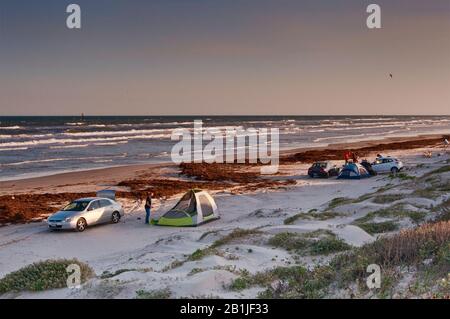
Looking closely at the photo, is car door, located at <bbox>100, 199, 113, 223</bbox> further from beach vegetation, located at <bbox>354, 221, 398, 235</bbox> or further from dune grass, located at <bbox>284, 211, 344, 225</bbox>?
beach vegetation, located at <bbox>354, 221, 398, 235</bbox>

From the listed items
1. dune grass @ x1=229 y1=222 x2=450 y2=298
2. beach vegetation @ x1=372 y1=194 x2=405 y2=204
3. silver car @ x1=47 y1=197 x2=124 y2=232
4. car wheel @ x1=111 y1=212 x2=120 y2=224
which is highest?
dune grass @ x1=229 y1=222 x2=450 y2=298

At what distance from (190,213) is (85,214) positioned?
4.45 metres

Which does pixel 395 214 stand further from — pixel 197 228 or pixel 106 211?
pixel 106 211

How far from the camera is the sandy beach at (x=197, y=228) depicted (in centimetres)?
1043

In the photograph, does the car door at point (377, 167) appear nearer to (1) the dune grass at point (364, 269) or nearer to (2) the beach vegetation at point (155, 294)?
(1) the dune grass at point (364, 269)

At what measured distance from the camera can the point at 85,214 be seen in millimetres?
21828

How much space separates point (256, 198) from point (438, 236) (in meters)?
18.8

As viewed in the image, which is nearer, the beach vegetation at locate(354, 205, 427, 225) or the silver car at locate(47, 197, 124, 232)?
the beach vegetation at locate(354, 205, 427, 225)

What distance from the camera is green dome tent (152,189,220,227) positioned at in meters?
21.9

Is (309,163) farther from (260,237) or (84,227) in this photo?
(260,237)

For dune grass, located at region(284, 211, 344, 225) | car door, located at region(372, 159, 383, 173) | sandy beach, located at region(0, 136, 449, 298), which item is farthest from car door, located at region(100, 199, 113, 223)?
car door, located at region(372, 159, 383, 173)

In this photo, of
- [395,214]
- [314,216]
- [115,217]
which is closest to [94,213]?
[115,217]

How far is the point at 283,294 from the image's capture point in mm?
8906
